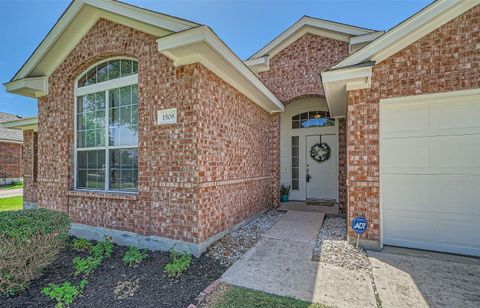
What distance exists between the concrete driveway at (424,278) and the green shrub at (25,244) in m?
4.54

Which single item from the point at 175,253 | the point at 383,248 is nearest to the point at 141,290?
the point at 175,253

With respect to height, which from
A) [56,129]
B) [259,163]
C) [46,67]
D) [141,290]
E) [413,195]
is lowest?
[141,290]

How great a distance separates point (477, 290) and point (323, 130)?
6818mm

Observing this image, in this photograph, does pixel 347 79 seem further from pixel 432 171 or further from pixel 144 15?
pixel 144 15

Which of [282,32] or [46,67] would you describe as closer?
[46,67]

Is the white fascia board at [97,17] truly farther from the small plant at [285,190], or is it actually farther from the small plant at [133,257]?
the small plant at [285,190]

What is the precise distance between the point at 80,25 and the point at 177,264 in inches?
222

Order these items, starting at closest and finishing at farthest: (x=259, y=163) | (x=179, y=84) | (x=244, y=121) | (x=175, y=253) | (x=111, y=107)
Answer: (x=175, y=253) < (x=179, y=84) < (x=111, y=107) < (x=244, y=121) < (x=259, y=163)

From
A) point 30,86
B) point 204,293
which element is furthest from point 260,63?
point 204,293

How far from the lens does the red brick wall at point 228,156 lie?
14.0 ft

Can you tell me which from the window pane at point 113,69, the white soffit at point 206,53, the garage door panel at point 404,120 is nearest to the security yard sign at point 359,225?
the garage door panel at point 404,120

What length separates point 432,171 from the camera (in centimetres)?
425

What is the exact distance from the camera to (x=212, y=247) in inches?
171

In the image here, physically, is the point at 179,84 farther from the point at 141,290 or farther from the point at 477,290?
the point at 477,290
